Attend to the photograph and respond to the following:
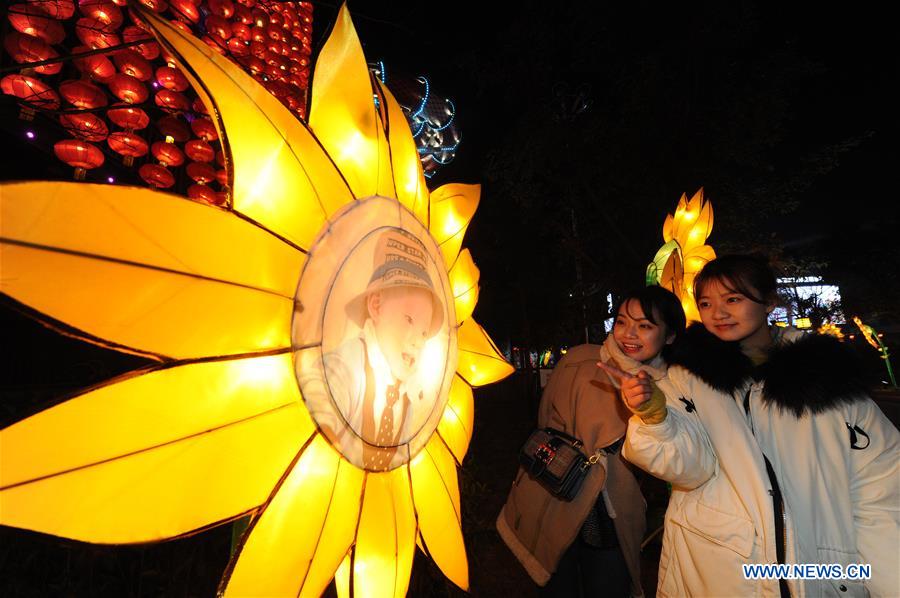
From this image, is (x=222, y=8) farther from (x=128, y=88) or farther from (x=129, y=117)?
(x=129, y=117)

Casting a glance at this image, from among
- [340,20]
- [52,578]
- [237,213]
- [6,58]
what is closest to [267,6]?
[6,58]

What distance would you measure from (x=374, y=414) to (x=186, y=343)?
576 mm

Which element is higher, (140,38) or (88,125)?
(140,38)

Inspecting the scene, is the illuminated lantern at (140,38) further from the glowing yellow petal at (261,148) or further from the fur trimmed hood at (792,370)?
the fur trimmed hood at (792,370)

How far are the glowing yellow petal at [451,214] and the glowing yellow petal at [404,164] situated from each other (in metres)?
0.13

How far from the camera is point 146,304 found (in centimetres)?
85

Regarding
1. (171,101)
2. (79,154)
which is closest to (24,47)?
(79,154)

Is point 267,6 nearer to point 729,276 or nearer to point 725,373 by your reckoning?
point 729,276

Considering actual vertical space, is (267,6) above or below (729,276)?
above

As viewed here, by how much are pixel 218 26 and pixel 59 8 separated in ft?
2.34

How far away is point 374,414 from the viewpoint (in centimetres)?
129

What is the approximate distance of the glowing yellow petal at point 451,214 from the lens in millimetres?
1884

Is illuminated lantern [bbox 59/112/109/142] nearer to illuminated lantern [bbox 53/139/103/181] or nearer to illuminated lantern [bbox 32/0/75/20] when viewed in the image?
illuminated lantern [bbox 53/139/103/181]

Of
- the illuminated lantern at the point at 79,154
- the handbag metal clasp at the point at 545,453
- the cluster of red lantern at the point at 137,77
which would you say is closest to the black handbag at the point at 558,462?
A: the handbag metal clasp at the point at 545,453
